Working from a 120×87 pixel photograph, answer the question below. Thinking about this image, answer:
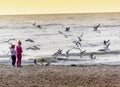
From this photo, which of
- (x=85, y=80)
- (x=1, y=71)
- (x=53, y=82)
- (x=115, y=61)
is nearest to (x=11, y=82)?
(x=53, y=82)

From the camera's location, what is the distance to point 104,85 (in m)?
17.4

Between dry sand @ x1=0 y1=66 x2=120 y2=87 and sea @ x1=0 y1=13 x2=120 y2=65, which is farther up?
sea @ x1=0 y1=13 x2=120 y2=65

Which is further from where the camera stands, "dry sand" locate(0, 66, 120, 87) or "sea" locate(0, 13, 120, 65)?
"sea" locate(0, 13, 120, 65)

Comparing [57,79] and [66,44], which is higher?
[66,44]

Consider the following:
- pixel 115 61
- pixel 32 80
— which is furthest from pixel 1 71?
pixel 115 61

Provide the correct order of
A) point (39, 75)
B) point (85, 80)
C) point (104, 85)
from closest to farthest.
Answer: point (104, 85) < point (85, 80) < point (39, 75)

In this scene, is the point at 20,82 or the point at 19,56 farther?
the point at 19,56

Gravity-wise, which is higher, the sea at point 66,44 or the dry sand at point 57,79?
the sea at point 66,44

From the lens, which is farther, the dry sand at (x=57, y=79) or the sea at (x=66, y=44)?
the sea at (x=66, y=44)

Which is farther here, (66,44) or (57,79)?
(66,44)

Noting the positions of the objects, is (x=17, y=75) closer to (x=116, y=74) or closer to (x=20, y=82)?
(x=20, y=82)

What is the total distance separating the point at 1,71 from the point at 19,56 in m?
Answer: 2.19

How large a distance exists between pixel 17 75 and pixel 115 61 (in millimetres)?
10426

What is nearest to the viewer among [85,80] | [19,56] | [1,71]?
[85,80]
